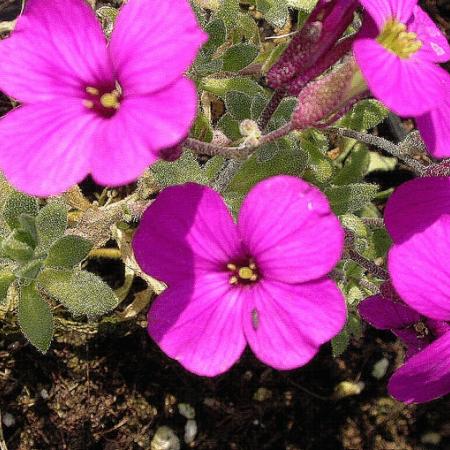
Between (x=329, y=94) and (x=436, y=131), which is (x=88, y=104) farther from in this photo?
(x=436, y=131)

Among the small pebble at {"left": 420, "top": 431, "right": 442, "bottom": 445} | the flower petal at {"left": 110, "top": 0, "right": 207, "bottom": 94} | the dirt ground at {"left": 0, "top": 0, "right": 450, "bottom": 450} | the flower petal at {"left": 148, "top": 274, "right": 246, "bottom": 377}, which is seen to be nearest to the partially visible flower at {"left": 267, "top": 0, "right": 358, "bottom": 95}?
the flower petal at {"left": 110, "top": 0, "right": 207, "bottom": 94}

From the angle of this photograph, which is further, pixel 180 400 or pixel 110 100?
pixel 180 400

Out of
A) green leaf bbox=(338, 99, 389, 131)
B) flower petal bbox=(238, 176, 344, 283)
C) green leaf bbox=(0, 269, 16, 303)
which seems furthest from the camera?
green leaf bbox=(338, 99, 389, 131)

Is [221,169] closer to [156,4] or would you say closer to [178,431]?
[156,4]

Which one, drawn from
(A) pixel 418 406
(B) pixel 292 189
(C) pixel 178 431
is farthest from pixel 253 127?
(A) pixel 418 406

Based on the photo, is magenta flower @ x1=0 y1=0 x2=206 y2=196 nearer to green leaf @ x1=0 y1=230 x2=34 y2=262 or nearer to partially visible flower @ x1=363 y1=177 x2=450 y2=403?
green leaf @ x1=0 y1=230 x2=34 y2=262

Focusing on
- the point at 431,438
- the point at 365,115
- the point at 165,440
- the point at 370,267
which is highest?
the point at 365,115

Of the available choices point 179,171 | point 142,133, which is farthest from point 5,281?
point 142,133
